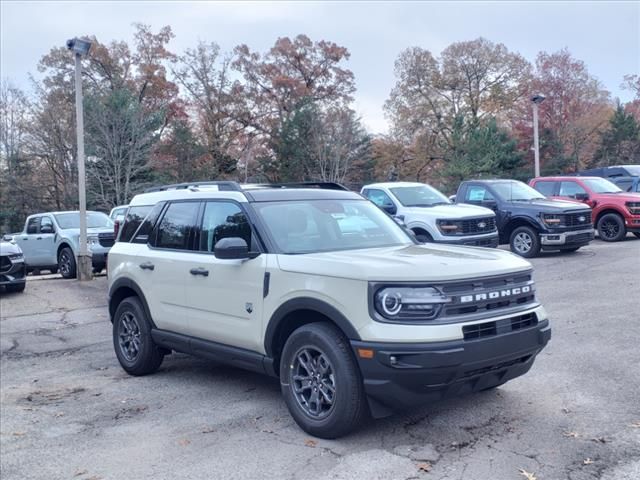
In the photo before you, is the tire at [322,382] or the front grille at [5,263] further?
the front grille at [5,263]

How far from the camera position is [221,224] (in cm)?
618

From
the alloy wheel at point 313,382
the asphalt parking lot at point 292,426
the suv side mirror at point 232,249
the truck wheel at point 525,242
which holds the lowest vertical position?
the asphalt parking lot at point 292,426

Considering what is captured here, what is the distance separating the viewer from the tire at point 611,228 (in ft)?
57.7

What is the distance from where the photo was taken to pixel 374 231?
242 inches

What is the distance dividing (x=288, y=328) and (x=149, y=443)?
4.59 ft

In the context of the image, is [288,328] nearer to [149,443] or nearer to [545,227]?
[149,443]

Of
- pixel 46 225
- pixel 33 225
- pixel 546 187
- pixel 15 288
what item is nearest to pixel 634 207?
pixel 546 187

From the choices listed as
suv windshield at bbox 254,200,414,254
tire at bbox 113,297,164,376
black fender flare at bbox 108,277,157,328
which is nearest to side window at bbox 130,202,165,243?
black fender flare at bbox 108,277,157,328

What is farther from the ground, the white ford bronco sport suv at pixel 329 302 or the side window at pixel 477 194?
the side window at pixel 477 194

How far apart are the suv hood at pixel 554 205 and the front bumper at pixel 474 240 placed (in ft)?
5.69

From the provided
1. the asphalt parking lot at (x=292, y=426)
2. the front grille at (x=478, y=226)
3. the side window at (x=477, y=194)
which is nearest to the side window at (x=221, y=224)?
the asphalt parking lot at (x=292, y=426)

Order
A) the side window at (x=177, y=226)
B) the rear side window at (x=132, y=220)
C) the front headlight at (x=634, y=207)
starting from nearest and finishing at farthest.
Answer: the side window at (x=177, y=226) < the rear side window at (x=132, y=220) < the front headlight at (x=634, y=207)

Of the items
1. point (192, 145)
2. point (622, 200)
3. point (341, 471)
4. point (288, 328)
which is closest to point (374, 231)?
point (288, 328)

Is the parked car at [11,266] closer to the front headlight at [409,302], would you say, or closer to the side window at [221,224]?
the side window at [221,224]
